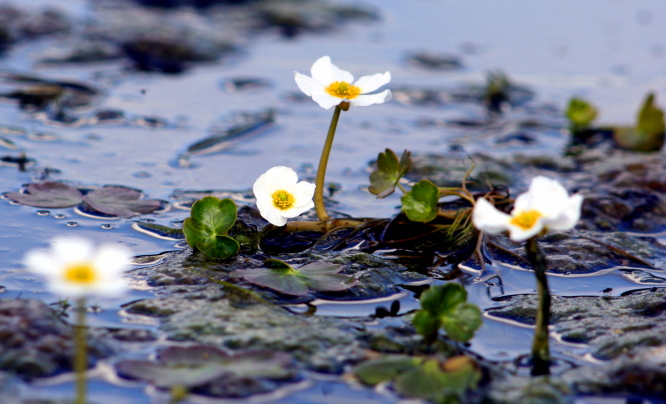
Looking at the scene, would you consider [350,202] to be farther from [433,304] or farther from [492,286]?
[433,304]

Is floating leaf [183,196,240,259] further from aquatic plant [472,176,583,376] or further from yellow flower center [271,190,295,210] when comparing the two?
aquatic plant [472,176,583,376]

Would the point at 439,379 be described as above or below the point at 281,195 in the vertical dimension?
below

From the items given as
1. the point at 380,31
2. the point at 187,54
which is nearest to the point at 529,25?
the point at 380,31

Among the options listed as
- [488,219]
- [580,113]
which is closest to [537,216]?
[488,219]

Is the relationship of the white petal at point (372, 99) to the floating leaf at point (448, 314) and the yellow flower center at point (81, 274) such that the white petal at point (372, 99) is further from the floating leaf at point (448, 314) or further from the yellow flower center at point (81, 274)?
the yellow flower center at point (81, 274)

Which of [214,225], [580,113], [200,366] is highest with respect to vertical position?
[580,113]

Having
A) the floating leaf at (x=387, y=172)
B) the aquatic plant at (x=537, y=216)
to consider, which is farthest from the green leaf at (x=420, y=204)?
the aquatic plant at (x=537, y=216)

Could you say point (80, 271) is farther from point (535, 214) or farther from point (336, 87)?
point (336, 87)
